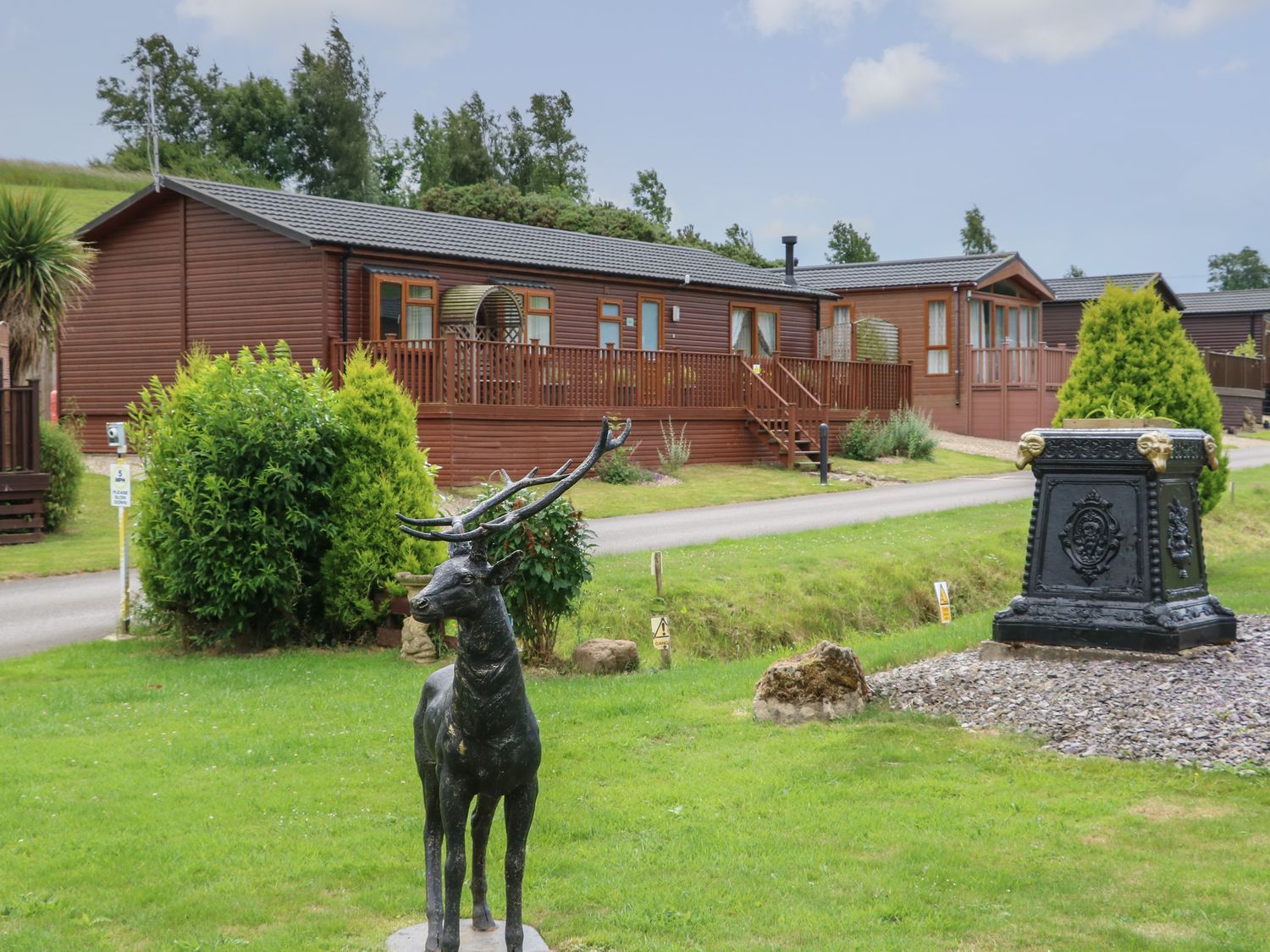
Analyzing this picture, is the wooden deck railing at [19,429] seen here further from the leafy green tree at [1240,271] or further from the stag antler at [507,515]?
the leafy green tree at [1240,271]

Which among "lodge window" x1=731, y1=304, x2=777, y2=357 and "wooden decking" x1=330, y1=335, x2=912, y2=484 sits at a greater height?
"lodge window" x1=731, y1=304, x2=777, y2=357

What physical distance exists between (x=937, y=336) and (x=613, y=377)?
15.8m

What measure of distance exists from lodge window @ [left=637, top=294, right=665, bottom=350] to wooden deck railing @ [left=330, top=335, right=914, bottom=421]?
3.07 m

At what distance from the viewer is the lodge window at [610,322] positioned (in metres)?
31.4

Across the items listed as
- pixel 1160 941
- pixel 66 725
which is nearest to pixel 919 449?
pixel 66 725

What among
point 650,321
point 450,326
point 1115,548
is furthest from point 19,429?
point 650,321

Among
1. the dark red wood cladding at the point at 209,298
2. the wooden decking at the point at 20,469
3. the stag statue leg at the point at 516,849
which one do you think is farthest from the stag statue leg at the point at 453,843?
the dark red wood cladding at the point at 209,298

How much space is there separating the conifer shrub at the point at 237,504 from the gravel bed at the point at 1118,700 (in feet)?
16.9

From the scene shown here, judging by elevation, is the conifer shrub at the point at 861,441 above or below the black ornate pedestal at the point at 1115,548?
above

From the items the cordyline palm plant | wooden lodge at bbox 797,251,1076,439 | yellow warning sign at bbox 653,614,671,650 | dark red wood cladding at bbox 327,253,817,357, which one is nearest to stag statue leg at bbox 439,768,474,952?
yellow warning sign at bbox 653,614,671,650

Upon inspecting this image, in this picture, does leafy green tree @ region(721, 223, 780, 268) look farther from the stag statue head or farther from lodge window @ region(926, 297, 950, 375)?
the stag statue head

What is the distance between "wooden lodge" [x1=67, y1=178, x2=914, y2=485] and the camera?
81.6 feet

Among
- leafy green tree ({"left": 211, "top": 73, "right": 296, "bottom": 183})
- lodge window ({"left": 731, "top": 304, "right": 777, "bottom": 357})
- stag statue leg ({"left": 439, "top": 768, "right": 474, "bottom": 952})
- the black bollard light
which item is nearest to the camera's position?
stag statue leg ({"left": 439, "top": 768, "right": 474, "bottom": 952})

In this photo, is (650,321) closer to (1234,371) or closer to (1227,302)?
(1234,371)
